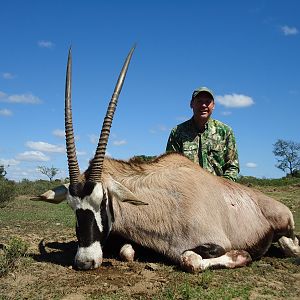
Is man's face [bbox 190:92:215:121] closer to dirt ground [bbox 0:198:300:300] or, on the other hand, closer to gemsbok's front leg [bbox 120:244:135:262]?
dirt ground [bbox 0:198:300:300]

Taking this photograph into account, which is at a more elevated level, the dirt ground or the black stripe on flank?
the black stripe on flank

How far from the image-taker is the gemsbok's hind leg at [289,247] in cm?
Result: 616

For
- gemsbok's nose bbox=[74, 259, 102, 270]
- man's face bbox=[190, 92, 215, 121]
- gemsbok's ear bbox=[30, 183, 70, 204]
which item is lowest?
gemsbok's nose bbox=[74, 259, 102, 270]

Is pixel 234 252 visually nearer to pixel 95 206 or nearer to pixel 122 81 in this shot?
pixel 95 206

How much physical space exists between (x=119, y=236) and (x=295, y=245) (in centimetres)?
259

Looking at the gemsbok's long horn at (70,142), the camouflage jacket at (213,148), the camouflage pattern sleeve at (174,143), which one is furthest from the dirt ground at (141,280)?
the camouflage pattern sleeve at (174,143)

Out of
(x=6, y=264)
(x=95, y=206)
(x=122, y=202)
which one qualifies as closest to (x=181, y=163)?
(x=122, y=202)

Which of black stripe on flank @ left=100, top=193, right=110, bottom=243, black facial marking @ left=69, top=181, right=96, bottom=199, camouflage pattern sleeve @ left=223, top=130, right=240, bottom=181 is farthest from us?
camouflage pattern sleeve @ left=223, top=130, right=240, bottom=181

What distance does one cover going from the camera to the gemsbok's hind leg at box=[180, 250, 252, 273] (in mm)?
4863

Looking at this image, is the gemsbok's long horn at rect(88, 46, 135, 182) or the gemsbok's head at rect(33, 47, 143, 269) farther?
the gemsbok's long horn at rect(88, 46, 135, 182)

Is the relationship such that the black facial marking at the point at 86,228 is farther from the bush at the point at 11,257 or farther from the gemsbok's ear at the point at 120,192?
the bush at the point at 11,257

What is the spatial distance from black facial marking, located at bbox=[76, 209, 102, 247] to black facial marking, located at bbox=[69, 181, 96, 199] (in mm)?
183

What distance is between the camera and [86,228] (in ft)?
16.0

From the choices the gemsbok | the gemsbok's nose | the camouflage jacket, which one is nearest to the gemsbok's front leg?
the gemsbok
